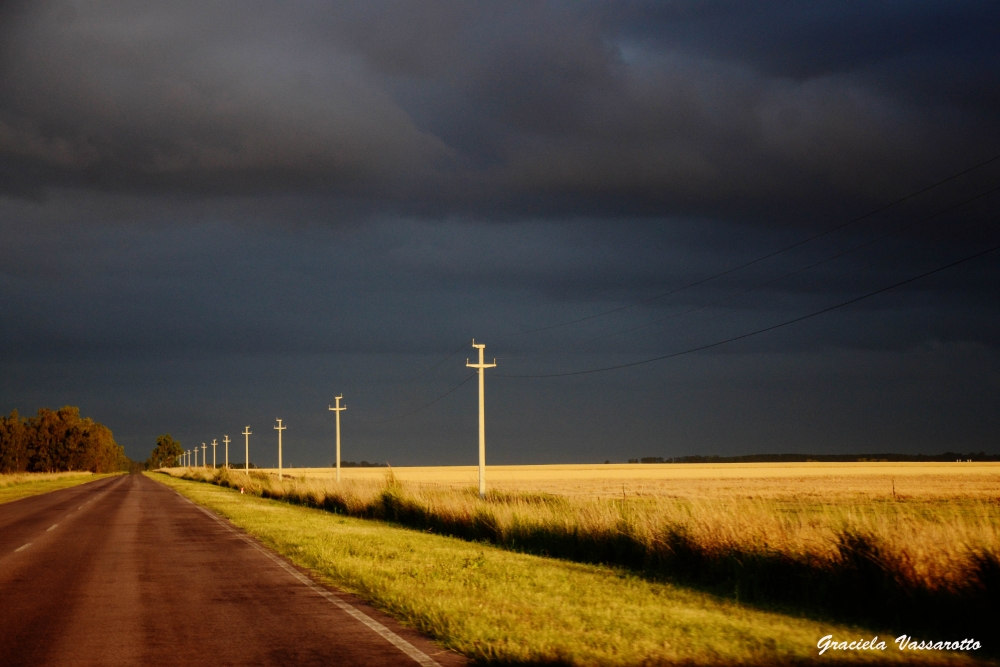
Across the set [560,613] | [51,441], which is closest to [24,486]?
[560,613]

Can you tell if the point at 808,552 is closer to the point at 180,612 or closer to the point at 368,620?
the point at 368,620

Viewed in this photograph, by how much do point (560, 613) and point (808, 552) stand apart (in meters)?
4.36

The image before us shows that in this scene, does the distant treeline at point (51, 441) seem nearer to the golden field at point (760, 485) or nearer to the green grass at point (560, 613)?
the golden field at point (760, 485)

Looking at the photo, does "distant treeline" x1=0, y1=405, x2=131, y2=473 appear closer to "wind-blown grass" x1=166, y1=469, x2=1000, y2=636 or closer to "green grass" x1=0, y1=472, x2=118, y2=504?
"green grass" x1=0, y1=472, x2=118, y2=504

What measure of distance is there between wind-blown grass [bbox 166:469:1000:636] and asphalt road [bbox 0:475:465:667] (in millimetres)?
5636

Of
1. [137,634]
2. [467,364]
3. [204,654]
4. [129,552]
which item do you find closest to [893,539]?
[204,654]

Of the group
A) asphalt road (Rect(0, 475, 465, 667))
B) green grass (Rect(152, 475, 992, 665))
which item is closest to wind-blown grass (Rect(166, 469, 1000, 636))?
green grass (Rect(152, 475, 992, 665))

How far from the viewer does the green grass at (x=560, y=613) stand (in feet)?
26.2

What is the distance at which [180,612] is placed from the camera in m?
10.7

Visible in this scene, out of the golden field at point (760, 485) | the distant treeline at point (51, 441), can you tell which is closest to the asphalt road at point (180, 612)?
the golden field at point (760, 485)

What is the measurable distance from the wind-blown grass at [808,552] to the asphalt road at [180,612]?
5636mm

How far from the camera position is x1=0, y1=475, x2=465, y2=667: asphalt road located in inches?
322

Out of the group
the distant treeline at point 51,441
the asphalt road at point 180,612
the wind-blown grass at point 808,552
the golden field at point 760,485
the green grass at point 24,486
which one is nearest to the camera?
the asphalt road at point 180,612

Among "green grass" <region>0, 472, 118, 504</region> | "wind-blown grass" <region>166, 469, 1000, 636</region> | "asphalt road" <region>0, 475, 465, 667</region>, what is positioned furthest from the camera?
"green grass" <region>0, 472, 118, 504</region>
